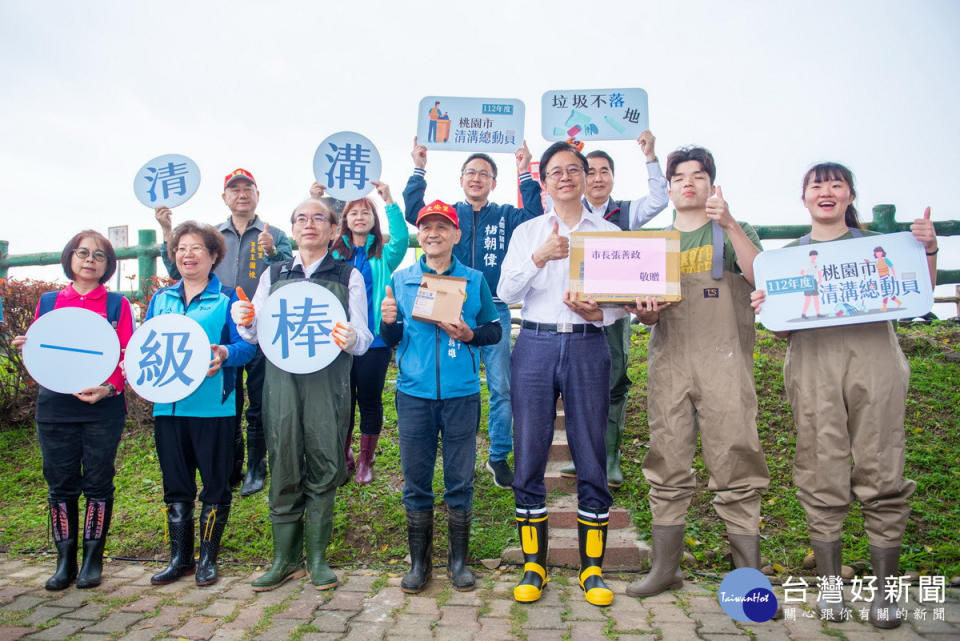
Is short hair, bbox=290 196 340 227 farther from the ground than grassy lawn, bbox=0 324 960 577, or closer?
farther from the ground

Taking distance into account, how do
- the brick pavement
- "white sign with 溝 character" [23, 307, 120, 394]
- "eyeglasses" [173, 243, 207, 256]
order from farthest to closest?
"eyeglasses" [173, 243, 207, 256], "white sign with 溝 character" [23, 307, 120, 394], the brick pavement

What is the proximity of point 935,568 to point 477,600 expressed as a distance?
269 centimetres

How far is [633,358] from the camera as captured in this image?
7438 millimetres

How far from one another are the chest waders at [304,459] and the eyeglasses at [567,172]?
1.36 metres

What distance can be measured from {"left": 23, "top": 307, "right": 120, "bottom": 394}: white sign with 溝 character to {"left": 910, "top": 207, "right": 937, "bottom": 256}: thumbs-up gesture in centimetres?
433

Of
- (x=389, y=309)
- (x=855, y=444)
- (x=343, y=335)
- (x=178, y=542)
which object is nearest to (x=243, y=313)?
(x=343, y=335)

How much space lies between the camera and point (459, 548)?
136 inches

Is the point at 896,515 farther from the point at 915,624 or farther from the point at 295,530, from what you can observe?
the point at 295,530

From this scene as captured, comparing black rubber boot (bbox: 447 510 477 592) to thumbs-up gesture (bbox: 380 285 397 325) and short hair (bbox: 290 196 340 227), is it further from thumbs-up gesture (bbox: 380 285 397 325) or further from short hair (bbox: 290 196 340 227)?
short hair (bbox: 290 196 340 227)

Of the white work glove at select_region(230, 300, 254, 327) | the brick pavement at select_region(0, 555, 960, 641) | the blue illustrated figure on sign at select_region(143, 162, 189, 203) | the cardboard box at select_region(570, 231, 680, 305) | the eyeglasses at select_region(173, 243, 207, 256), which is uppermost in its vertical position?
the blue illustrated figure on sign at select_region(143, 162, 189, 203)

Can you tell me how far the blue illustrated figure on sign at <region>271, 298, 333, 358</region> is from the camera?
3.39 metres

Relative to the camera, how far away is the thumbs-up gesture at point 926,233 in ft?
9.88

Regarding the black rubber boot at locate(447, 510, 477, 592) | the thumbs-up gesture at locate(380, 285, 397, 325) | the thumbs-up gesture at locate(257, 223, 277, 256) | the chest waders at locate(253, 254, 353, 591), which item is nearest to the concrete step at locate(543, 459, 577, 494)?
the black rubber boot at locate(447, 510, 477, 592)

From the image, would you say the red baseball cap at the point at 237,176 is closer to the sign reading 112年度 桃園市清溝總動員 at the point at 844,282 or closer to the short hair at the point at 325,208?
the short hair at the point at 325,208
